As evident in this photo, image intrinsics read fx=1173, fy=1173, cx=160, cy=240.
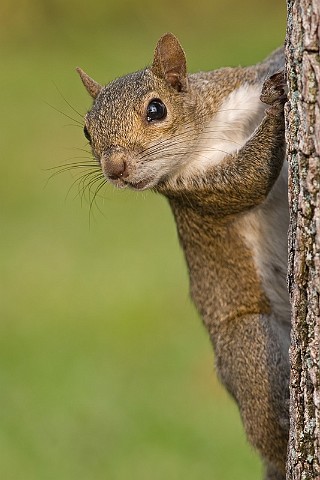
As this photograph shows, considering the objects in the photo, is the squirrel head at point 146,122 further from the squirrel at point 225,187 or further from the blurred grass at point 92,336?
the blurred grass at point 92,336

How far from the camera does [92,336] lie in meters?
8.44

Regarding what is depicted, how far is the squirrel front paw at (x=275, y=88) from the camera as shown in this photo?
362 cm

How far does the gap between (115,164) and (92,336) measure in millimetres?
4620

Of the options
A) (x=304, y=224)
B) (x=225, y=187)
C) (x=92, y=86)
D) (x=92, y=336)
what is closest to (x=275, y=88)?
(x=225, y=187)

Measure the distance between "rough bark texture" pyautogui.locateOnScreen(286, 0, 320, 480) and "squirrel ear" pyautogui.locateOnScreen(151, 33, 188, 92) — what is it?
1.08 m

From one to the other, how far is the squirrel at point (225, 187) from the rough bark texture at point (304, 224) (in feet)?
2.53

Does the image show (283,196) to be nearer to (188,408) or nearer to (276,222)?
(276,222)

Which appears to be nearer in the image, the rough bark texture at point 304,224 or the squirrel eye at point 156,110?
the rough bark texture at point 304,224

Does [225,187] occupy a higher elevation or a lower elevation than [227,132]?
lower

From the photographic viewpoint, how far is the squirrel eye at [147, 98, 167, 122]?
13.5ft

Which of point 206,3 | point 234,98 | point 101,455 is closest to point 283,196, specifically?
point 234,98

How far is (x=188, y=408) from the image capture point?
7.19 meters

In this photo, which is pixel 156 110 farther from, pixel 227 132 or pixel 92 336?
pixel 92 336

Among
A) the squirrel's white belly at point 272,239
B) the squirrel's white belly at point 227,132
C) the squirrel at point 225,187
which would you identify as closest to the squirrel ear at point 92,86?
the squirrel at point 225,187
